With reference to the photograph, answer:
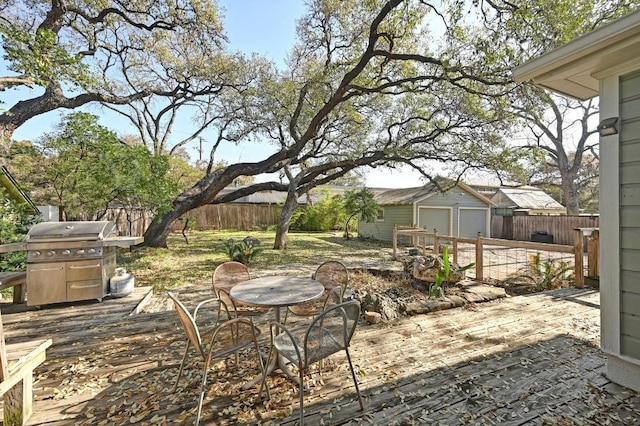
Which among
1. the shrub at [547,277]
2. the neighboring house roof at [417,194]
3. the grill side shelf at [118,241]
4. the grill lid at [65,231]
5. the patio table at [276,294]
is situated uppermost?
the neighboring house roof at [417,194]

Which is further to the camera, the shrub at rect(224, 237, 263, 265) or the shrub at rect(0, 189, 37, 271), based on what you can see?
the shrub at rect(224, 237, 263, 265)

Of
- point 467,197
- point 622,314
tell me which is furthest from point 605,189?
point 467,197

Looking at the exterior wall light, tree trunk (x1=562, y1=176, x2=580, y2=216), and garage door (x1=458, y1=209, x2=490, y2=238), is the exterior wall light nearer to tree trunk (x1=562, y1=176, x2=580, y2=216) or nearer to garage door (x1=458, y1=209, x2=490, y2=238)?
garage door (x1=458, y1=209, x2=490, y2=238)

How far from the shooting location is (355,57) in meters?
8.45

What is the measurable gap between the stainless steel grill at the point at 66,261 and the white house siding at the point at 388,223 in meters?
11.2

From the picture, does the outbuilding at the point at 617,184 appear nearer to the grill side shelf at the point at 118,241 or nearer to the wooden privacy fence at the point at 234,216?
the grill side shelf at the point at 118,241

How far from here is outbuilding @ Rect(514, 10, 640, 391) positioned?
2.27m

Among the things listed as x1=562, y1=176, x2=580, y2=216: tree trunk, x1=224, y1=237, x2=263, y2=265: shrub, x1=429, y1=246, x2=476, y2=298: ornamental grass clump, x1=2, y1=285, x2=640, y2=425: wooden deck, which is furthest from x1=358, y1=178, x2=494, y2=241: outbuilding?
x1=2, y1=285, x2=640, y2=425: wooden deck

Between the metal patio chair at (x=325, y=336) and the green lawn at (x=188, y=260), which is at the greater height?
the metal patio chair at (x=325, y=336)

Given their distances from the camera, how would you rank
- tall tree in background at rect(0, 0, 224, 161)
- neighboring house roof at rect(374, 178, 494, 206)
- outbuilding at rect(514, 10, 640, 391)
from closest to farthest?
1. outbuilding at rect(514, 10, 640, 391)
2. tall tree in background at rect(0, 0, 224, 161)
3. neighboring house roof at rect(374, 178, 494, 206)

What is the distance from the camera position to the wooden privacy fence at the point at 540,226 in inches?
505

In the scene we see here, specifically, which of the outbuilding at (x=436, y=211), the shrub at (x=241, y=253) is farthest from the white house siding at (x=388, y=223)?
the shrub at (x=241, y=253)

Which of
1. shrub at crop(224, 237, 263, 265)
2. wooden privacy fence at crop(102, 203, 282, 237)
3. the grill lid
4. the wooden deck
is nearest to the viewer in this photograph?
the wooden deck

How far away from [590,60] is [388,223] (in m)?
12.5
